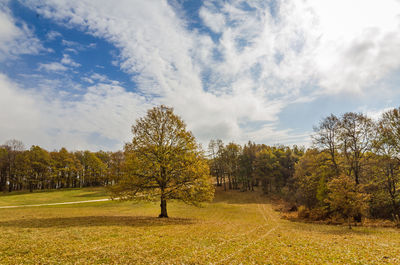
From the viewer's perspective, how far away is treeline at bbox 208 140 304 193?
71075mm

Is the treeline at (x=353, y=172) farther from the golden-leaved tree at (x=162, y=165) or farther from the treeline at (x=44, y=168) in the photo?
the treeline at (x=44, y=168)

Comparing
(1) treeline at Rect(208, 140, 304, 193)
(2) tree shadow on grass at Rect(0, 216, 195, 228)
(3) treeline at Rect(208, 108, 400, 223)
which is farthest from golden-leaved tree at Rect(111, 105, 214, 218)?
(1) treeline at Rect(208, 140, 304, 193)

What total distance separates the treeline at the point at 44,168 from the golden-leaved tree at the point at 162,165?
46177 millimetres

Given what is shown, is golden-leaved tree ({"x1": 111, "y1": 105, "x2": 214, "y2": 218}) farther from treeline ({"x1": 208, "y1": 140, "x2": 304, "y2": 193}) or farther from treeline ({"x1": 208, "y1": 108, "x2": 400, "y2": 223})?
treeline ({"x1": 208, "y1": 140, "x2": 304, "y2": 193})

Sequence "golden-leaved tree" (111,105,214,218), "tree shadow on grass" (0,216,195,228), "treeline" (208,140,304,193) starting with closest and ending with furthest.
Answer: "tree shadow on grass" (0,216,195,228) → "golden-leaved tree" (111,105,214,218) → "treeline" (208,140,304,193)

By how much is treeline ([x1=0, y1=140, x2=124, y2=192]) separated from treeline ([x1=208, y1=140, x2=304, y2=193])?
3777 centimetres

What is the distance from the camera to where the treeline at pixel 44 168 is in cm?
7481

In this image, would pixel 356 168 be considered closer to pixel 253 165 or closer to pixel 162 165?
pixel 162 165

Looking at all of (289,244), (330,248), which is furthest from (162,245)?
(330,248)

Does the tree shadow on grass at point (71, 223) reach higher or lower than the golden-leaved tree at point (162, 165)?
lower

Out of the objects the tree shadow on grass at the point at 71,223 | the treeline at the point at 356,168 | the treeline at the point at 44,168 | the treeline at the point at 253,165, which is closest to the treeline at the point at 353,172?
the treeline at the point at 356,168

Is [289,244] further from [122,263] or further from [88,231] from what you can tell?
[88,231]

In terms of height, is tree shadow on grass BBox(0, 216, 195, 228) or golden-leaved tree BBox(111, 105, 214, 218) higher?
golden-leaved tree BBox(111, 105, 214, 218)

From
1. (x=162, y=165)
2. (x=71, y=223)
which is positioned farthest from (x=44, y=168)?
(x=162, y=165)
